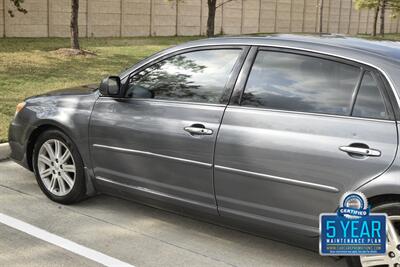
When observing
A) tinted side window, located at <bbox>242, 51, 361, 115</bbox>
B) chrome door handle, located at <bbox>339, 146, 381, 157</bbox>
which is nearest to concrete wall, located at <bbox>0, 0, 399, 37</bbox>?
tinted side window, located at <bbox>242, 51, 361, 115</bbox>

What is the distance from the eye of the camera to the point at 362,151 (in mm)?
3285

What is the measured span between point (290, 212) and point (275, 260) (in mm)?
552

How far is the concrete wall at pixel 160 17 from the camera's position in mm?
21500

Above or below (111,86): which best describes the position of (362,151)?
below

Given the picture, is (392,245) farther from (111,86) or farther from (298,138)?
(111,86)

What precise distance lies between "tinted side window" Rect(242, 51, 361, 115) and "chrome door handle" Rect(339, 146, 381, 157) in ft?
0.84

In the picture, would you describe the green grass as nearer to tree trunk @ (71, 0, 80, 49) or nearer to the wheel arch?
tree trunk @ (71, 0, 80, 49)

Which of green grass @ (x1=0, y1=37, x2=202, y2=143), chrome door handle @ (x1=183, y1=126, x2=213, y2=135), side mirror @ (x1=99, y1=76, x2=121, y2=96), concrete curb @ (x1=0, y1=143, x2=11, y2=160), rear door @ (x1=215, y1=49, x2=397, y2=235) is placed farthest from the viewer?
green grass @ (x1=0, y1=37, x2=202, y2=143)

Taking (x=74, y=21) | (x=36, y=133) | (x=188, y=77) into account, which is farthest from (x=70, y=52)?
(x=188, y=77)

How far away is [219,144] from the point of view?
12.6ft

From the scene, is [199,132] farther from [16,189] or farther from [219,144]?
[16,189]

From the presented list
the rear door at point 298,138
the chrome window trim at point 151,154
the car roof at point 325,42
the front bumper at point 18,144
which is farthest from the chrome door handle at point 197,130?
the front bumper at point 18,144

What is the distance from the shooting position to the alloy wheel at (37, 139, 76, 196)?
4859mm

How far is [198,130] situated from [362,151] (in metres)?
1.20
